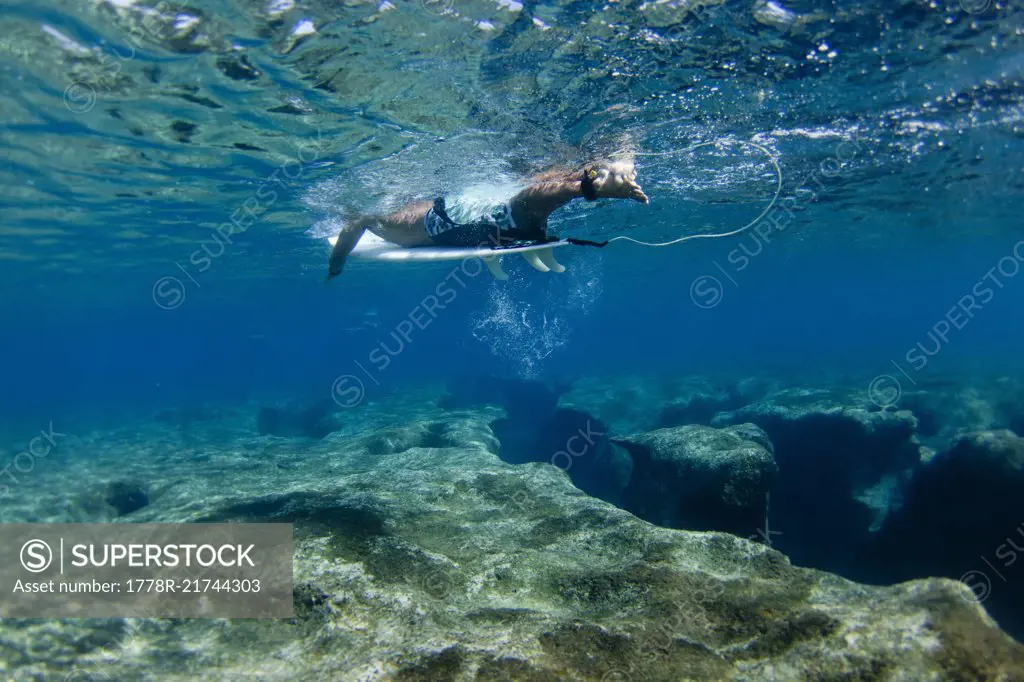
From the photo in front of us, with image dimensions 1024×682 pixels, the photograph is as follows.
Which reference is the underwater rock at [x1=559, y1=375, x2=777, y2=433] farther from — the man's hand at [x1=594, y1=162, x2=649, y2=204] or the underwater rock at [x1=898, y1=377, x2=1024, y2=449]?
the man's hand at [x1=594, y1=162, x2=649, y2=204]

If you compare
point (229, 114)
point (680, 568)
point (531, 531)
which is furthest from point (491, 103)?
point (680, 568)

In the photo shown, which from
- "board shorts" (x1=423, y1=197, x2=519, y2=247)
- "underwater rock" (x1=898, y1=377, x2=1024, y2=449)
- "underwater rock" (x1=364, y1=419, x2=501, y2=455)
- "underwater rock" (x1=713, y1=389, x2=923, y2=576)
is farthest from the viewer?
"underwater rock" (x1=898, y1=377, x2=1024, y2=449)

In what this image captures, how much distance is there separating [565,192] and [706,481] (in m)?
6.55

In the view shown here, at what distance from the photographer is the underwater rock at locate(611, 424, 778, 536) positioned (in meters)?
9.12

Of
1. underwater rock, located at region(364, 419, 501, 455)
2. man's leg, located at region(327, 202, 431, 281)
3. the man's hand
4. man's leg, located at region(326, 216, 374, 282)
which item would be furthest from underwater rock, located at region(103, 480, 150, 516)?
the man's hand

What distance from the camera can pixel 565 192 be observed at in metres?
5.92

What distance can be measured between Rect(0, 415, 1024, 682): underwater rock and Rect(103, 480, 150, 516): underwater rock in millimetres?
9199

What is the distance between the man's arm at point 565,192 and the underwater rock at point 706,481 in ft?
19.5

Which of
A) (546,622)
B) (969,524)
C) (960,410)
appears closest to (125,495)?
(546,622)

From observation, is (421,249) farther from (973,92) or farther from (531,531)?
(973,92)

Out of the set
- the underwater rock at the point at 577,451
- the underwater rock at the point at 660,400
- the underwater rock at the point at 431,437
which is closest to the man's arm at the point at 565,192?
the underwater rock at the point at 431,437

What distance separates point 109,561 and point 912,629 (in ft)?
24.6

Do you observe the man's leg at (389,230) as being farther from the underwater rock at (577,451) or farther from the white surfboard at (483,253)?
the underwater rock at (577,451)

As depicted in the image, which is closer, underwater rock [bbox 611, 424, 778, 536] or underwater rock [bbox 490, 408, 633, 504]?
underwater rock [bbox 611, 424, 778, 536]
